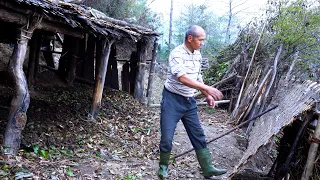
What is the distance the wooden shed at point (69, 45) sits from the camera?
13.6ft

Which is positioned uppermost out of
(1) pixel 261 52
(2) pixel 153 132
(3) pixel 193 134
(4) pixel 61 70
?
(1) pixel 261 52

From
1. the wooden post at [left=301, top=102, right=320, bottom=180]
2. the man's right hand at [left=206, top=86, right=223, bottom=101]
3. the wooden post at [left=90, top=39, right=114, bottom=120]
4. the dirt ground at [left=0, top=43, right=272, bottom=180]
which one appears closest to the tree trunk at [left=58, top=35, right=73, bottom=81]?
the dirt ground at [left=0, top=43, right=272, bottom=180]

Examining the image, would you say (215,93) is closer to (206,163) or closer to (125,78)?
(206,163)

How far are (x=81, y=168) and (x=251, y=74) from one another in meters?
6.47

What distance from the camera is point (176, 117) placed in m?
3.60

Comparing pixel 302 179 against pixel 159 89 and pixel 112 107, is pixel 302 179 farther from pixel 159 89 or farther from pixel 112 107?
pixel 159 89

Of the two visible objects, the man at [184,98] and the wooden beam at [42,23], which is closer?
the man at [184,98]

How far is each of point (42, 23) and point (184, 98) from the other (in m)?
2.75

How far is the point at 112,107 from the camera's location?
761 cm

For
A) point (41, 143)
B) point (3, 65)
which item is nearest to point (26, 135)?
point (41, 143)

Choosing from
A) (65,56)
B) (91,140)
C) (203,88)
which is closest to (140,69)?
(65,56)

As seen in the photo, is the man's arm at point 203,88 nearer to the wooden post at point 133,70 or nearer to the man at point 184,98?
the man at point 184,98

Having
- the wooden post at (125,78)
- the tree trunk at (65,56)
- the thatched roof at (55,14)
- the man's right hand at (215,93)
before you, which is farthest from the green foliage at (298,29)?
the man's right hand at (215,93)

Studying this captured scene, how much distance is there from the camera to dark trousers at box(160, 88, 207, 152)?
11.7 ft
